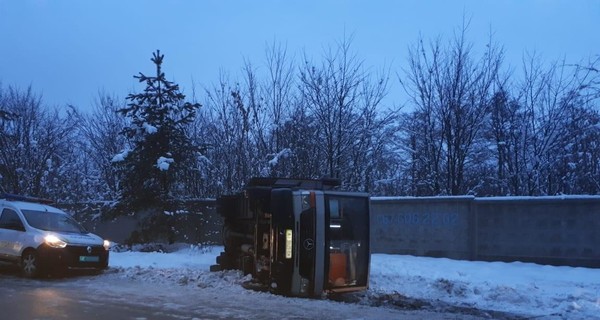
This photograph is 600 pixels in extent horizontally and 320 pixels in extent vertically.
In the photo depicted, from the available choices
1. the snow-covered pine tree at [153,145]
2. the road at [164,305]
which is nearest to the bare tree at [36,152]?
the snow-covered pine tree at [153,145]

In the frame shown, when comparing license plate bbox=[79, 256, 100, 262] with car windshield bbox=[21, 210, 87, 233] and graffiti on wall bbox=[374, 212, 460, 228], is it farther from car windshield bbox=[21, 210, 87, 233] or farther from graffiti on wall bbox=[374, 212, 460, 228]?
graffiti on wall bbox=[374, 212, 460, 228]

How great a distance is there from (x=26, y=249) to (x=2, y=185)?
52.3 ft

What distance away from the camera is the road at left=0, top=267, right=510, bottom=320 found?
8.47m

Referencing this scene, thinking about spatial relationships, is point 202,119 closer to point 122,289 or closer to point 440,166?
point 440,166

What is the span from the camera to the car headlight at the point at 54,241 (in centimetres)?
1298

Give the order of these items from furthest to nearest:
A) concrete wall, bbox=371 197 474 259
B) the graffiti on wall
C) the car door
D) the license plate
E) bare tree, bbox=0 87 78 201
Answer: bare tree, bbox=0 87 78 201 < the graffiti on wall < concrete wall, bbox=371 197 474 259 < the car door < the license plate

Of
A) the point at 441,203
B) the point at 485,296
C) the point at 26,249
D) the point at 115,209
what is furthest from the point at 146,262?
the point at 485,296

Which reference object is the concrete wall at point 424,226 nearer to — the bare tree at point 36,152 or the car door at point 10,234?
the car door at point 10,234

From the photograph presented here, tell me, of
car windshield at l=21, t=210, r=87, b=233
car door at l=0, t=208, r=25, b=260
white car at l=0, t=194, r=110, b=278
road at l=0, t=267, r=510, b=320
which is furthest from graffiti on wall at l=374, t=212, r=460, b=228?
car door at l=0, t=208, r=25, b=260

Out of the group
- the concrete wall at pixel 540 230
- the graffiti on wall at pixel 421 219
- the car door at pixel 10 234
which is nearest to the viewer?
the concrete wall at pixel 540 230

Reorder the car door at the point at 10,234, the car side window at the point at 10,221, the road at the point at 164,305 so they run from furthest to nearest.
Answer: the car side window at the point at 10,221 → the car door at the point at 10,234 → the road at the point at 164,305

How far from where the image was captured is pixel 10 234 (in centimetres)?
1366

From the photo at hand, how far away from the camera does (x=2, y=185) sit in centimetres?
2714

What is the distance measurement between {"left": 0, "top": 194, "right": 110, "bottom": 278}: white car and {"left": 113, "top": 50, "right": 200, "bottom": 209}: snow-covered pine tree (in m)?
4.39
